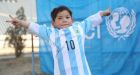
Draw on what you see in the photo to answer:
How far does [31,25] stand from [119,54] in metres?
4.08

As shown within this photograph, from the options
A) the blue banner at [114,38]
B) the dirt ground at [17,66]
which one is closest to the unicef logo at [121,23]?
the blue banner at [114,38]

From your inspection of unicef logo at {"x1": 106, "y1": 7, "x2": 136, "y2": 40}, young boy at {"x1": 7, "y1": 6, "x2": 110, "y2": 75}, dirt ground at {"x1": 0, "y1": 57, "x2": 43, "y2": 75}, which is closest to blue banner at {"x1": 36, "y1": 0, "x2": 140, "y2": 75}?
unicef logo at {"x1": 106, "y1": 7, "x2": 136, "y2": 40}

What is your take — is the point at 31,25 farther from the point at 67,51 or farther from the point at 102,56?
the point at 102,56

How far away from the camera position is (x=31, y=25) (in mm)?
4055

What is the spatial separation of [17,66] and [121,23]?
5220 millimetres

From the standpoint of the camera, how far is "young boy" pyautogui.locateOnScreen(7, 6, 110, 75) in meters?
3.97

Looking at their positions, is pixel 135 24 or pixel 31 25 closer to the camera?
pixel 31 25

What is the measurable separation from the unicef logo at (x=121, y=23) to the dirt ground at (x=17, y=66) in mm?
2887

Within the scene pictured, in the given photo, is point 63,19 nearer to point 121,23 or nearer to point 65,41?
point 65,41

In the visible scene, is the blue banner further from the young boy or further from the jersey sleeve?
the young boy

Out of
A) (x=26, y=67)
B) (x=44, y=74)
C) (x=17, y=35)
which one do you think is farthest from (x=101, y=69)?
(x=17, y=35)

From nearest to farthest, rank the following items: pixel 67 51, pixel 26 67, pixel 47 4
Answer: pixel 67 51, pixel 47 4, pixel 26 67

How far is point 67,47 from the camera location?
13.1ft

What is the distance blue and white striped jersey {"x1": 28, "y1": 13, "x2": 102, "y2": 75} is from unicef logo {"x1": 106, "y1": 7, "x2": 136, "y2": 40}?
11.9ft
